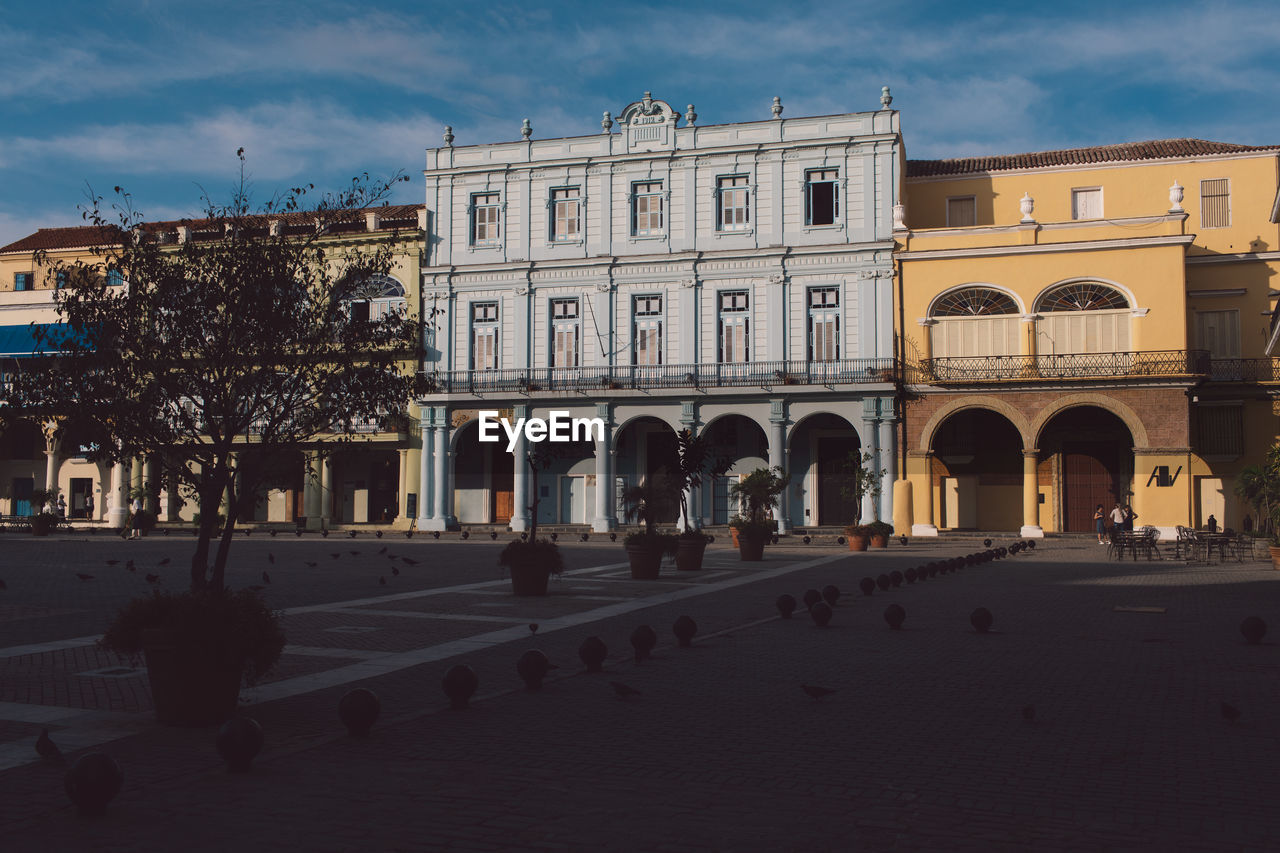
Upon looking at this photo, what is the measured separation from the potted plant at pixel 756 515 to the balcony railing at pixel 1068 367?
36.9ft

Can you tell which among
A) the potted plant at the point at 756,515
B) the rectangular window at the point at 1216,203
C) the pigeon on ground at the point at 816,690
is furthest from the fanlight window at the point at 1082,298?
the pigeon on ground at the point at 816,690

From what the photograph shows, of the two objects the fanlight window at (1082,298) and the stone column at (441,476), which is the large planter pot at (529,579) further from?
the stone column at (441,476)

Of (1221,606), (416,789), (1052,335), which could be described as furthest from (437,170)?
(416,789)

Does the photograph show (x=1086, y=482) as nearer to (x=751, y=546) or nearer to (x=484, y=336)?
(x=751, y=546)

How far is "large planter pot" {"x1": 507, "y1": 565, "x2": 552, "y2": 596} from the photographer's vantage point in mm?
16938

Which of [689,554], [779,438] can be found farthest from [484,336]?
[689,554]

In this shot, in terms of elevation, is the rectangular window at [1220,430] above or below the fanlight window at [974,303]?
below

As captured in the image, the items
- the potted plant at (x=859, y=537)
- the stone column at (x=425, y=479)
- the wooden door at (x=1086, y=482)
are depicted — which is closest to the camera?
the potted plant at (x=859, y=537)

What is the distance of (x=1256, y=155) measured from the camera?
40.2 m

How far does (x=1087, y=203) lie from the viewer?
4181 centimetres

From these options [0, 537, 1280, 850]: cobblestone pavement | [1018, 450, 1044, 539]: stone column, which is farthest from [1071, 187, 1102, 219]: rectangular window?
[0, 537, 1280, 850]: cobblestone pavement

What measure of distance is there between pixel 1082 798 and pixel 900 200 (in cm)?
3776

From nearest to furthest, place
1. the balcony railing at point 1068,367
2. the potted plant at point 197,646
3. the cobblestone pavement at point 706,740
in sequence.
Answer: the cobblestone pavement at point 706,740 < the potted plant at point 197,646 < the balcony railing at point 1068,367

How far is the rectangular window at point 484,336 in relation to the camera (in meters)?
44.5
